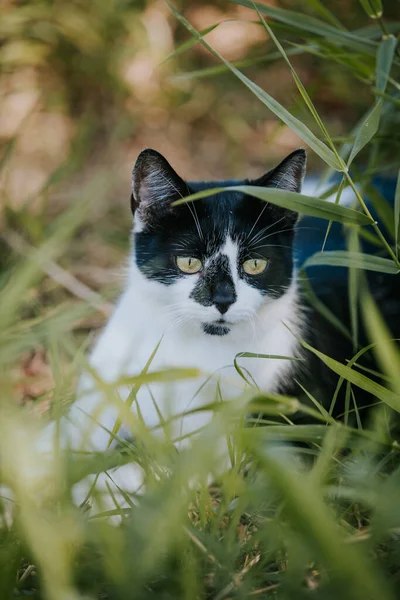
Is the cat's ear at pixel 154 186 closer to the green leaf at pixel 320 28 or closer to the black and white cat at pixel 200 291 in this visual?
the black and white cat at pixel 200 291

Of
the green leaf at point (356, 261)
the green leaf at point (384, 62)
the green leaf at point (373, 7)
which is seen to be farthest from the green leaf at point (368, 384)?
the green leaf at point (373, 7)

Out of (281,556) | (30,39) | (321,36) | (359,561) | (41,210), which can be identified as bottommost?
(281,556)

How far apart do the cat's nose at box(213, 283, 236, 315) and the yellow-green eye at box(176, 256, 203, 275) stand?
2.7 inches

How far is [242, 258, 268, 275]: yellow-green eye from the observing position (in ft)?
3.69

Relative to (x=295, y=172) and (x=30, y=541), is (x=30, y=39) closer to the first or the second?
(x=295, y=172)

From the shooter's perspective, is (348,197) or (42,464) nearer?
(42,464)

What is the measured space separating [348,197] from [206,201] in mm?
551

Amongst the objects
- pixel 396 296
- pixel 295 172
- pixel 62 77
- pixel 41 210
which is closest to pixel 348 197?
pixel 396 296

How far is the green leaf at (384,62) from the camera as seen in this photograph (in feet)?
3.84

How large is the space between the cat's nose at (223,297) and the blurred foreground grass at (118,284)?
0.58 feet

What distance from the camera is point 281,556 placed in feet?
2.82

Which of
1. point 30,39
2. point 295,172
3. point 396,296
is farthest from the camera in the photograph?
point 30,39

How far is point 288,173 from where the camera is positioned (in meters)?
1.13

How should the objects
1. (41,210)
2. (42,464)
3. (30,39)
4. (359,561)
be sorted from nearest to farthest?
(359,561), (42,464), (41,210), (30,39)
